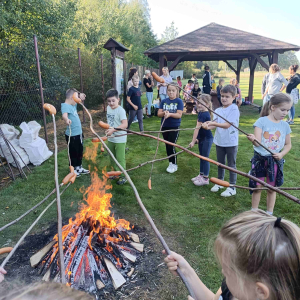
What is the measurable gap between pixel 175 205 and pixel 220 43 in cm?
1166

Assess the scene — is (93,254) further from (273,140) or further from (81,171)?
(81,171)

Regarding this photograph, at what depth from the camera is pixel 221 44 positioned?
13328mm

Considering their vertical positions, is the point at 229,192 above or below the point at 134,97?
below

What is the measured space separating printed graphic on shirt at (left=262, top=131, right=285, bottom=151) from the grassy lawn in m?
1.11

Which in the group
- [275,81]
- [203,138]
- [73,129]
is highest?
[275,81]

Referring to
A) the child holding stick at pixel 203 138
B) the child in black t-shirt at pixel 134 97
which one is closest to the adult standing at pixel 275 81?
the child in black t-shirt at pixel 134 97

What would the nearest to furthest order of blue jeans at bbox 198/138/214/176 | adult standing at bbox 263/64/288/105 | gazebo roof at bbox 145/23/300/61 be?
blue jeans at bbox 198/138/214/176 → adult standing at bbox 263/64/288/105 → gazebo roof at bbox 145/23/300/61

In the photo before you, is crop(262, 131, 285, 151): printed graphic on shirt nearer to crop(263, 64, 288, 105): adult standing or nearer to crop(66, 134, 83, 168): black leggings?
crop(66, 134, 83, 168): black leggings

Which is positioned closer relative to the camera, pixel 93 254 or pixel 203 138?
pixel 93 254

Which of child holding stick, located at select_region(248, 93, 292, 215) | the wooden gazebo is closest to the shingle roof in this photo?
the wooden gazebo

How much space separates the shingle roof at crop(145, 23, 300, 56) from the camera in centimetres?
1276

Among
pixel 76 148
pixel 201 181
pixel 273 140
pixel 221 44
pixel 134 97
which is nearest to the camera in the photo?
pixel 273 140

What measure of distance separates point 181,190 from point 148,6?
63840 mm

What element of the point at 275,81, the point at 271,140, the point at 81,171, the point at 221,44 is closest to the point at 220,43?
the point at 221,44
